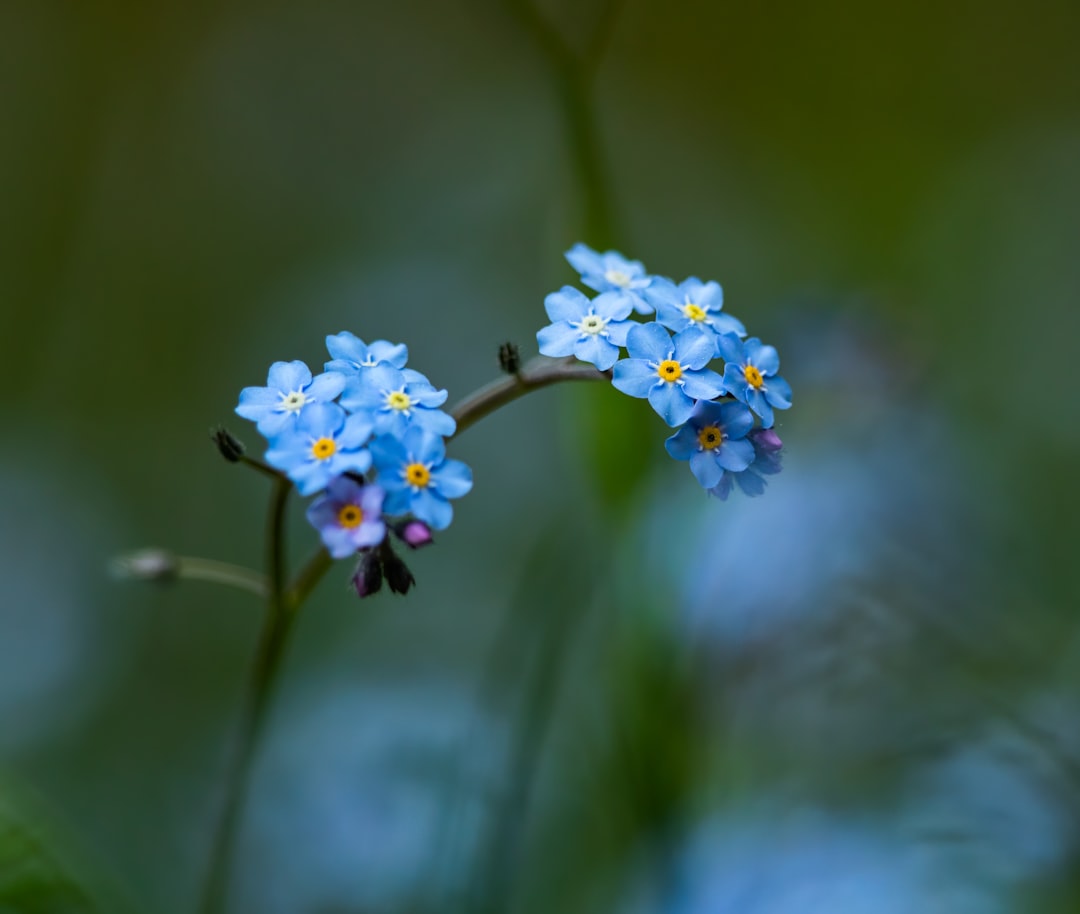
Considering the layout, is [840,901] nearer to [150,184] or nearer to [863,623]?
[863,623]

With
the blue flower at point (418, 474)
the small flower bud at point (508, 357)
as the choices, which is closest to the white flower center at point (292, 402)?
the blue flower at point (418, 474)

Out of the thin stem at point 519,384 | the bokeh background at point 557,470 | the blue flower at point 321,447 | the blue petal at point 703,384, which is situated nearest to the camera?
the blue flower at point 321,447

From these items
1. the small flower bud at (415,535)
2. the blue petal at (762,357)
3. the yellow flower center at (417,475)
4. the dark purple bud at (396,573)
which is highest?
the blue petal at (762,357)

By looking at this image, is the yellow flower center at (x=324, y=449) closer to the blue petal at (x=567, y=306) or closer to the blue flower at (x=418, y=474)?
the blue flower at (x=418, y=474)

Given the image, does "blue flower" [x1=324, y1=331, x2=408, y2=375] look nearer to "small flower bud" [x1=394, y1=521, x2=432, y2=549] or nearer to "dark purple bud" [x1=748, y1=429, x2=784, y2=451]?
"small flower bud" [x1=394, y1=521, x2=432, y2=549]

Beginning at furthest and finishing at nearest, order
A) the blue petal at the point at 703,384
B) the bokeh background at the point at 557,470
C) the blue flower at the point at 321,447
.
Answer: the bokeh background at the point at 557,470 → the blue petal at the point at 703,384 → the blue flower at the point at 321,447

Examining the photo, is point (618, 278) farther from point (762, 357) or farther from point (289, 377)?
point (289, 377)
